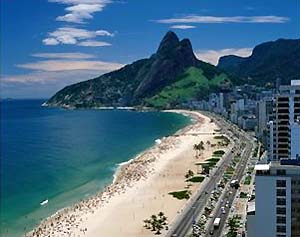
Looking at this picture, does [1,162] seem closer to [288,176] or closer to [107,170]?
[107,170]

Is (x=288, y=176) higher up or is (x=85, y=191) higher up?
(x=288, y=176)

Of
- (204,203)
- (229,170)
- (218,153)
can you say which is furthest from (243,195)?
(218,153)

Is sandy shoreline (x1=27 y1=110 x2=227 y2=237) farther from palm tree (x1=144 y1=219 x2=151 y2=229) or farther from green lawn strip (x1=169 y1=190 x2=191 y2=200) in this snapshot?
green lawn strip (x1=169 y1=190 x2=191 y2=200)

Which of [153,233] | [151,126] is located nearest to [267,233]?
[153,233]

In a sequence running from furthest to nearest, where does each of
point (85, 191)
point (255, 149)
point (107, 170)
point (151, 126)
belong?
point (151, 126), point (255, 149), point (107, 170), point (85, 191)

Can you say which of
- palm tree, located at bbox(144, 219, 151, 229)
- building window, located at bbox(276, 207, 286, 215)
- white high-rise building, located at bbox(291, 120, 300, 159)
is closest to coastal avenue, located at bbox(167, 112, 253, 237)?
palm tree, located at bbox(144, 219, 151, 229)

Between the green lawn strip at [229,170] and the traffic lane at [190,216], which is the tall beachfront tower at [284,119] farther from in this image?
the green lawn strip at [229,170]
